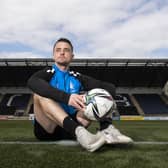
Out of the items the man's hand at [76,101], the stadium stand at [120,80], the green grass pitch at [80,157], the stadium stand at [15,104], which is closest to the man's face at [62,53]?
the man's hand at [76,101]

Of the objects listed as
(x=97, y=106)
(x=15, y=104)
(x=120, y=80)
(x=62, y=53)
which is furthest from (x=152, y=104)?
(x=97, y=106)

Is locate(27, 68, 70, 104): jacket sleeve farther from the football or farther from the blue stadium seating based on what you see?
the blue stadium seating

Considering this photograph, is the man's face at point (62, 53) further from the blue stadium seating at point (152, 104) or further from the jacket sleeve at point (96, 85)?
the blue stadium seating at point (152, 104)

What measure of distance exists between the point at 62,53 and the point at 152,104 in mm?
28691

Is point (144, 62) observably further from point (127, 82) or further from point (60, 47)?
point (60, 47)

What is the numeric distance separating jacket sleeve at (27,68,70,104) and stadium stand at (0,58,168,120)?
76.5 ft

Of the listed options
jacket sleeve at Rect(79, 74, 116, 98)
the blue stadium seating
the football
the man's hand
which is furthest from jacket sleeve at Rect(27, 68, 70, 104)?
the blue stadium seating

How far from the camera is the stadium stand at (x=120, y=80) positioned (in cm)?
2748

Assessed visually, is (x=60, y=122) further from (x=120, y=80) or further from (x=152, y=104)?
(x=120, y=80)

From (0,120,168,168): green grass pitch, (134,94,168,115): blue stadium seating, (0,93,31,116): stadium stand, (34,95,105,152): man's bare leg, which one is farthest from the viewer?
(134,94,168,115): blue stadium seating

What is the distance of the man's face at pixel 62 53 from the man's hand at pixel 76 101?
60cm

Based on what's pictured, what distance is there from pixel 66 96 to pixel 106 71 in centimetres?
2757

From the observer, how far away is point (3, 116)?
25000 mm

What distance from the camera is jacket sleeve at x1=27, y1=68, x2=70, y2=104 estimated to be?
2502 mm
